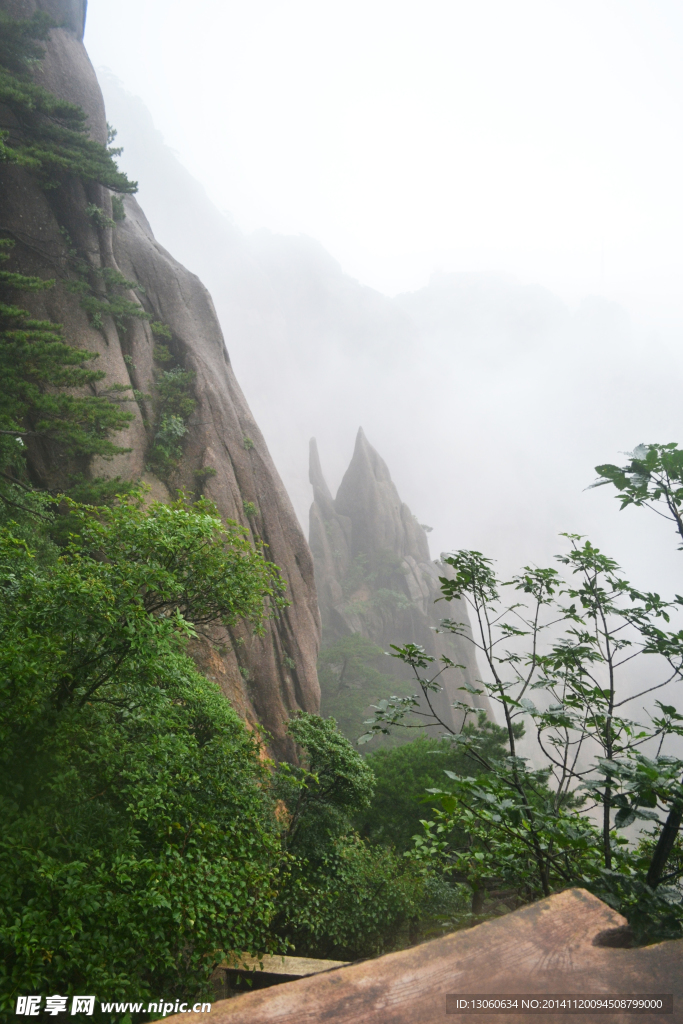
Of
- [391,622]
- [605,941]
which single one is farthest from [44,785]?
[391,622]

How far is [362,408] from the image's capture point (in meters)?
97.1

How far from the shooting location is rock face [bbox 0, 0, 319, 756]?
10.3m

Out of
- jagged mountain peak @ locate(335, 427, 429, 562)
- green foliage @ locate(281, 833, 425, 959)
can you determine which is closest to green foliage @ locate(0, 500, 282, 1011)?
green foliage @ locate(281, 833, 425, 959)

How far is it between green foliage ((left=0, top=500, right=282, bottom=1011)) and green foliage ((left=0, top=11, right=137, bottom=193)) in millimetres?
9904

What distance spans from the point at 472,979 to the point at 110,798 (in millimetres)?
3466

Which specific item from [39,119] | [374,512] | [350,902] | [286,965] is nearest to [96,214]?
[39,119]

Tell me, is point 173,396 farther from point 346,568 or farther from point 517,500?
point 517,500

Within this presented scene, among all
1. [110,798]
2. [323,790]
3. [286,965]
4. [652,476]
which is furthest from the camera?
[323,790]

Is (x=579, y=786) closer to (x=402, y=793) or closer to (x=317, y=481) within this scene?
(x=402, y=793)

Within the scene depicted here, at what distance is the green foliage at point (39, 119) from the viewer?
9102 mm

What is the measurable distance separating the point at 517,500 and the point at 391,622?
225 feet

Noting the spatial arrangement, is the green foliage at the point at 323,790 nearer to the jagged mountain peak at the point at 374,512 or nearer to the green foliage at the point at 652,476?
the green foliage at the point at 652,476

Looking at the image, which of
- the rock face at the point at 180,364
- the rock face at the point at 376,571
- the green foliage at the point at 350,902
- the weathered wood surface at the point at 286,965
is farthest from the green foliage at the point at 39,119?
the rock face at the point at 376,571

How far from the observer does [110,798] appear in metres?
3.45
